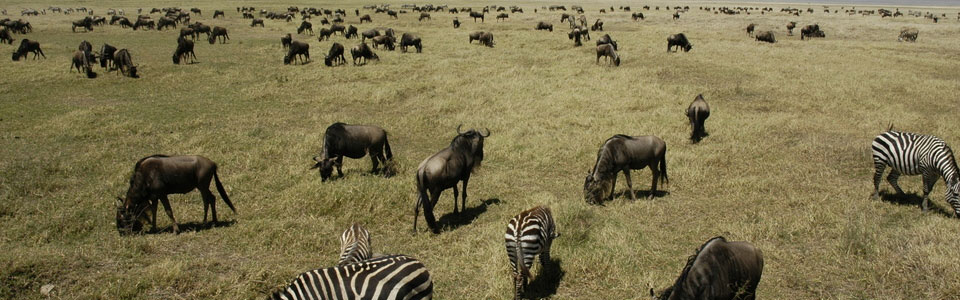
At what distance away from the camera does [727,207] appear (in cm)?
946

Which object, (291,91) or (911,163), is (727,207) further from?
(291,91)

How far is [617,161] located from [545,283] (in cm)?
356

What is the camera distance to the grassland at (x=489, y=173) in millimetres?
6953

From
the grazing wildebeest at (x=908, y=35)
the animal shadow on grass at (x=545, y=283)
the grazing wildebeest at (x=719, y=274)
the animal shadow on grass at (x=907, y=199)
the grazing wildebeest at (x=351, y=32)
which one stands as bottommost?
the animal shadow on grass at (x=545, y=283)

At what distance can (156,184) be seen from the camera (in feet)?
26.7

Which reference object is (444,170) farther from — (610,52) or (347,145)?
(610,52)

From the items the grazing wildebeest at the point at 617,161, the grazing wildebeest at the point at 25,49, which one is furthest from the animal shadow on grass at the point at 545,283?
the grazing wildebeest at the point at 25,49

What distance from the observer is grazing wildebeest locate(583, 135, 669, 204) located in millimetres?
9641

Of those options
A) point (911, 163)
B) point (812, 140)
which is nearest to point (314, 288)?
point (911, 163)

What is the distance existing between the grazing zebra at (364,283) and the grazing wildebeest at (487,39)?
97.5 ft

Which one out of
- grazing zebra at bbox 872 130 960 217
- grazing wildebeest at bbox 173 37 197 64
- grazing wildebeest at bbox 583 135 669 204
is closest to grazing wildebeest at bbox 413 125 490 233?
grazing wildebeest at bbox 583 135 669 204

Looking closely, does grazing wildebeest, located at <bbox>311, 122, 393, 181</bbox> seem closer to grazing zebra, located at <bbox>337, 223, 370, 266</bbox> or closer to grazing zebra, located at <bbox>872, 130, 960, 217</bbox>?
grazing zebra, located at <bbox>337, 223, 370, 266</bbox>

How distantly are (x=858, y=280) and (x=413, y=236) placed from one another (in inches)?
234

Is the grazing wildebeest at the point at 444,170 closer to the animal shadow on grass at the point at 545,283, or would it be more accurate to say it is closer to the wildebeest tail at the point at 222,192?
the animal shadow on grass at the point at 545,283
